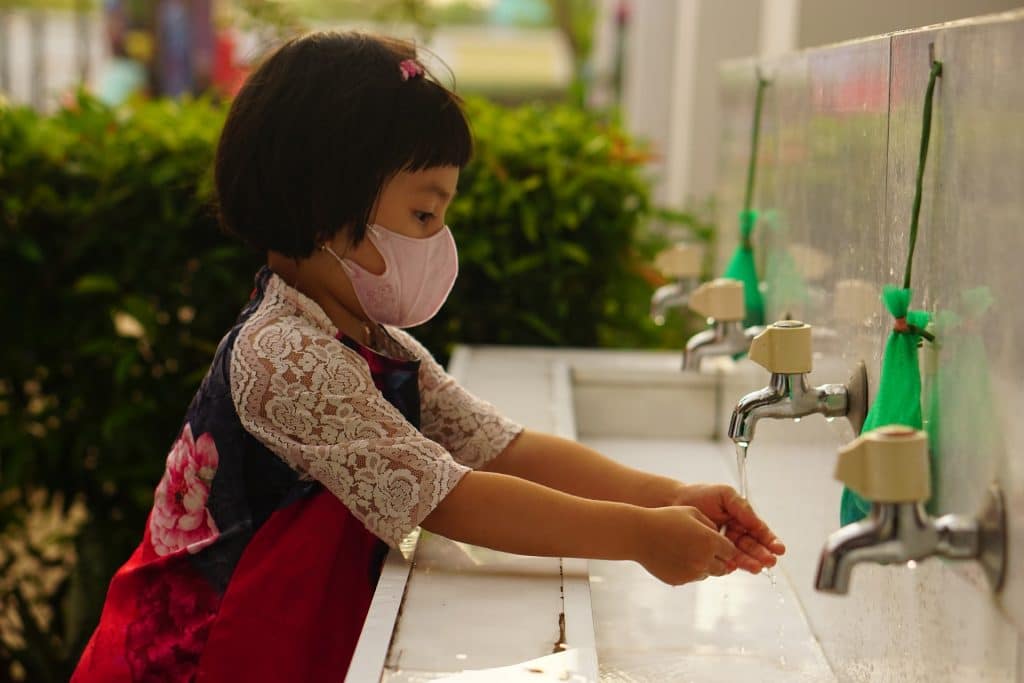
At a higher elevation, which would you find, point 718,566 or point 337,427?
point 337,427

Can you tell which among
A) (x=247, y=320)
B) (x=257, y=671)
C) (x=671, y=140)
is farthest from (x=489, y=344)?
(x=671, y=140)

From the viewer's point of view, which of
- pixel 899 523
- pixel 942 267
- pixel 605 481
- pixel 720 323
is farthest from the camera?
pixel 720 323

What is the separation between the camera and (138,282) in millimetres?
2365

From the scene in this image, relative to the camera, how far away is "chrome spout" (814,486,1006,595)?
2.77 ft

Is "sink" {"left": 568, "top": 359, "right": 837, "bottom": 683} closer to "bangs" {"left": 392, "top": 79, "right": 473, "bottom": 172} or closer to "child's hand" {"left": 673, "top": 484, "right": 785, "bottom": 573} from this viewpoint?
"child's hand" {"left": 673, "top": 484, "right": 785, "bottom": 573}

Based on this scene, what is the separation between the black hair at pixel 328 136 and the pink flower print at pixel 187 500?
252mm

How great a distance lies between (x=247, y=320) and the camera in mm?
1390

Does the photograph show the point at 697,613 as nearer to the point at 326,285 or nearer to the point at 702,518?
the point at 702,518

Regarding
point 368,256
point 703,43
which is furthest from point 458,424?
point 703,43

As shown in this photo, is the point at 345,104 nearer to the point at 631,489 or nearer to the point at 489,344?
the point at 631,489

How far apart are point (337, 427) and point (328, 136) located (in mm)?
336

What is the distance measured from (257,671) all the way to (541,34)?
1164cm

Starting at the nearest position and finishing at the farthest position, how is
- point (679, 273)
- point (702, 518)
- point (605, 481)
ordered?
point (702, 518)
point (605, 481)
point (679, 273)

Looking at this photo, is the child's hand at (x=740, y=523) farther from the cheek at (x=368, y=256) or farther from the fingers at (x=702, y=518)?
the cheek at (x=368, y=256)
